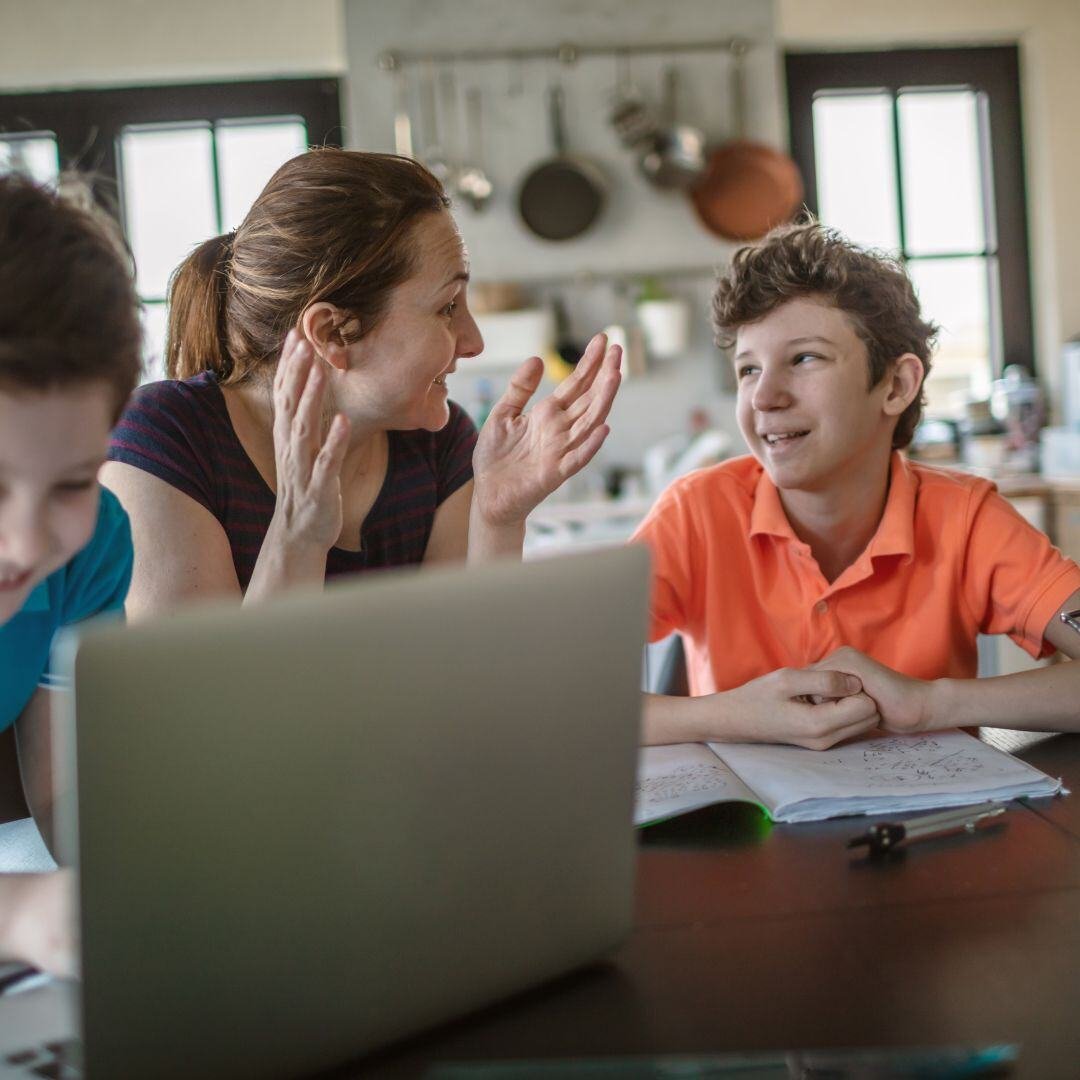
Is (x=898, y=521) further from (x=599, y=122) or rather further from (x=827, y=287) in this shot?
(x=599, y=122)

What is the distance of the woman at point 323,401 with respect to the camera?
1.30 metres

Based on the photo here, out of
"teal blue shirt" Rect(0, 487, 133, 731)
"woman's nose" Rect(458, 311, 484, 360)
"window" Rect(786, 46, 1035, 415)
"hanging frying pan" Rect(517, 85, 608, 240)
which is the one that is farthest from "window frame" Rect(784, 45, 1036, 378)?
"teal blue shirt" Rect(0, 487, 133, 731)

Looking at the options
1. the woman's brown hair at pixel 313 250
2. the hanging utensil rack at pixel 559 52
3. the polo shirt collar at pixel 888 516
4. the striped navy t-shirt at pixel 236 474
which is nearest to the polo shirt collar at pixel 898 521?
the polo shirt collar at pixel 888 516

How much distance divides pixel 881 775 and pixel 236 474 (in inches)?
30.6

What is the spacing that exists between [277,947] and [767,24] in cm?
373

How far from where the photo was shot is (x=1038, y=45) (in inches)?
151

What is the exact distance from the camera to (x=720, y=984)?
680 millimetres

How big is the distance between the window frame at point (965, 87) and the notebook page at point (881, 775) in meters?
3.09

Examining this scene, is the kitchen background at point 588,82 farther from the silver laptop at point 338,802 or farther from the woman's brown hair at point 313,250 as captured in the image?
the silver laptop at point 338,802

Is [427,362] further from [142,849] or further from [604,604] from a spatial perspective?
[142,849]

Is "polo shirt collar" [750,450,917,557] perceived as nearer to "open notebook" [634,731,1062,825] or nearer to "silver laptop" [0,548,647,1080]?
"open notebook" [634,731,1062,825]

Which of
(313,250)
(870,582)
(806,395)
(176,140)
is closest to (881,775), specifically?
(870,582)

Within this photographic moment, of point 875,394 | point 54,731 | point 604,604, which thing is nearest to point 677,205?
point 875,394

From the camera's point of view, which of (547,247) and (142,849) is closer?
(142,849)
